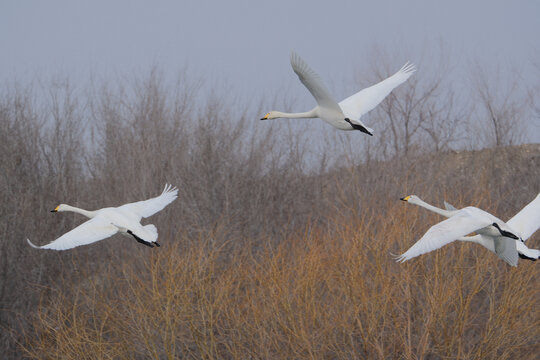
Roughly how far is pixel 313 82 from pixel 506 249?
8.44 ft

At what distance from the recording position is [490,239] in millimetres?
7777

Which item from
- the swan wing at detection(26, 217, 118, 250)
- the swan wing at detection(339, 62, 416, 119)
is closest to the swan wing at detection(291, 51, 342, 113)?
the swan wing at detection(339, 62, 416, 119)

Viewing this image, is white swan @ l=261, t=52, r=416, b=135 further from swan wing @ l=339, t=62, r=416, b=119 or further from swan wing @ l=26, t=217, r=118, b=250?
swan wing @ l=26, t=217, r=118, b=250

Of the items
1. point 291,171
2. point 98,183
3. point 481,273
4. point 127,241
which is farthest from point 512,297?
point 98,183

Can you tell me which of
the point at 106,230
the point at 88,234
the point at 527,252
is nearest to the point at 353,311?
the point at 527,252

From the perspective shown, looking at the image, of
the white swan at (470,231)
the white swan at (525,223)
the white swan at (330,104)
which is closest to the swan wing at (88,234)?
the white swan at (330,104)

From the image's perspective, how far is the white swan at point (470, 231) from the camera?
647 centimetres

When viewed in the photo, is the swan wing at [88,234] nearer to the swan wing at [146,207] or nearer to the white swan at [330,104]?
the swan wing at [146,207]

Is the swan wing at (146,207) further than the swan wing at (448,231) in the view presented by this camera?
Yes

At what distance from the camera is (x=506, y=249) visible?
7445 mm

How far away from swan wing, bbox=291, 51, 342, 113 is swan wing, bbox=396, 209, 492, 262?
1683 millimetres

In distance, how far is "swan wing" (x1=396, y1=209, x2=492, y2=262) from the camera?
642 cm

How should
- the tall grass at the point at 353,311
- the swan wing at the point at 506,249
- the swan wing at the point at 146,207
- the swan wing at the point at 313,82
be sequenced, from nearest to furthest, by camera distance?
the swan wing at the point at 313,82, the swan wing at the point at 506,249, the swan wing at the point at 146,207, the tall grass at the point at 353,311

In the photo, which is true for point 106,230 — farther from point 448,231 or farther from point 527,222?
point 527,222
